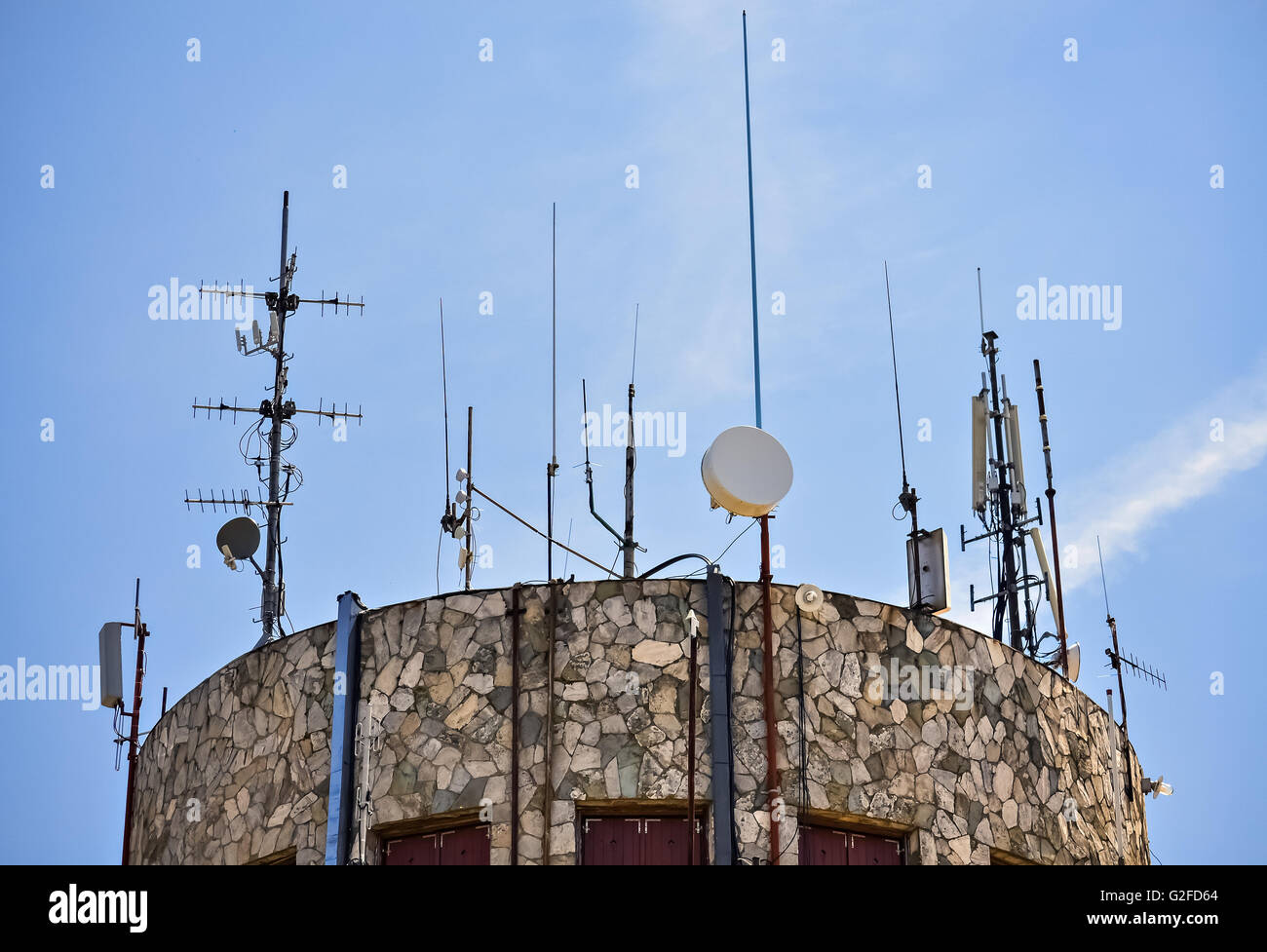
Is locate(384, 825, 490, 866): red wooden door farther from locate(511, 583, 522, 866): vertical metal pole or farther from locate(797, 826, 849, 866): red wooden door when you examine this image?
locate(797, 826, 849, 866): red wooden door

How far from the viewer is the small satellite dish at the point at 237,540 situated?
22453mm

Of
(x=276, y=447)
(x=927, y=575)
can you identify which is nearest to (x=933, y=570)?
(x=927, y=575)

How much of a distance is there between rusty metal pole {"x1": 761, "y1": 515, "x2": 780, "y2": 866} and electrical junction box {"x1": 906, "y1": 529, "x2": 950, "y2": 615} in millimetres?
1860

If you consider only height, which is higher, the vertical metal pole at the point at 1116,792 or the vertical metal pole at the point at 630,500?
the vertical metal pole at the point at 630,500

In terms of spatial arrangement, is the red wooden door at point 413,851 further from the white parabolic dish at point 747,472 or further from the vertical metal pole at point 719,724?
the white parabolic dish at point 747,472

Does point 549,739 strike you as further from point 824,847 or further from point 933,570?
point 933,570

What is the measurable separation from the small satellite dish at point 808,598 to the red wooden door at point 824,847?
208 cm

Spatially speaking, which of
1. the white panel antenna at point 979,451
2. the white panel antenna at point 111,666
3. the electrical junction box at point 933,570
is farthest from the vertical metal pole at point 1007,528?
the white panel antenna at point 111,666

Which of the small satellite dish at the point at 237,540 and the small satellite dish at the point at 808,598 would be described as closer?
the small satellite dish at the point at 808,598

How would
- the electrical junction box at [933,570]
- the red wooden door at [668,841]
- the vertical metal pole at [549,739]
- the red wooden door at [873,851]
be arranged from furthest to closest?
the electrical junction box at [933,570] → the red wooden door at [873,851] → the red wooden door at [668,841] → the vertical metal pole at [549,739]
